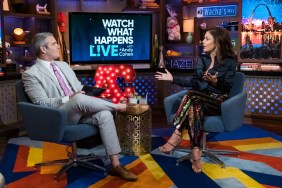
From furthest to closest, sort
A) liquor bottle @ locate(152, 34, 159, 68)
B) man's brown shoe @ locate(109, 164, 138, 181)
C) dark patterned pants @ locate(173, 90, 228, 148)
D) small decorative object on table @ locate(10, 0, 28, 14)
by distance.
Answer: liquor bottle @ locate(152, 34, 159, 68), small decorative object on table @ locate(10, 0, 28, 14), dark patterned pants @ locate(173, 90, 228, 148), man's brown shoe @ locate(109, 164, 138, 181)

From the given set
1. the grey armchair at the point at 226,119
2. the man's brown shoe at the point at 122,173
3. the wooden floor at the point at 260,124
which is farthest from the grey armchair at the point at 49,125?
the wooden floor at the point at 260,124

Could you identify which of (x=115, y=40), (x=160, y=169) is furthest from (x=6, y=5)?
(x=160, y=169)

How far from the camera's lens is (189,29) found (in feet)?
19.4

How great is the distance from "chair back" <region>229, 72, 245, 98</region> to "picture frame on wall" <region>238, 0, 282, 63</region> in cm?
184

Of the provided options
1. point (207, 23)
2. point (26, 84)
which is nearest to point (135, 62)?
point (207, 23)

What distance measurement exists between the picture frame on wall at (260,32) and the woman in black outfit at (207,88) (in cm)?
199

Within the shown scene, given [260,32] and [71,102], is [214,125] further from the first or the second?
[260,32]

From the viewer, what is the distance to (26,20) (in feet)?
16.9

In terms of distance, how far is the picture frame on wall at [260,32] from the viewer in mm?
5328

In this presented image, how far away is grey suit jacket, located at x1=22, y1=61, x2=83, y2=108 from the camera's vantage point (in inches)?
123

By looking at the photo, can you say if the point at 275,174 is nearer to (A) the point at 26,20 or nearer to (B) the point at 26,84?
(B) the point at 26,84

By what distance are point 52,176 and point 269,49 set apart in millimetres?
3737

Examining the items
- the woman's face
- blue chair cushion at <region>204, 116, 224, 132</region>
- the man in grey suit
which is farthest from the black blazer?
the man in grey suit

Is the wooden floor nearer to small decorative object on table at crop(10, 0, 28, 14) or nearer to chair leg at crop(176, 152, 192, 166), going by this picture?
chair leg at crop(176, 152, 192, 166)
